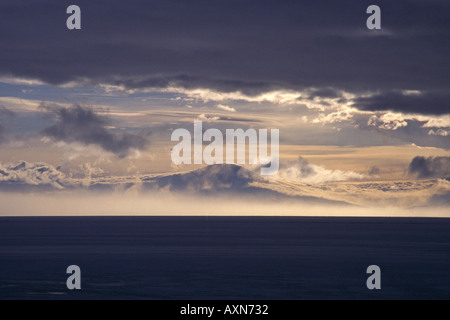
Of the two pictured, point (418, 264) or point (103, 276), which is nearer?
point (103, 276)

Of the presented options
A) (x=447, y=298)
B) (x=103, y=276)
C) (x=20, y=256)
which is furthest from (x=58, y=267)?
(x=447, y=298)
